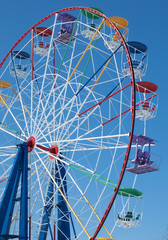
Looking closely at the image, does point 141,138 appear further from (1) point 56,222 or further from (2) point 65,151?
(1) point 56,222

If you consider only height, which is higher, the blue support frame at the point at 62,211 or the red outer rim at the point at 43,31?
the red outer rim at the point at 43,31

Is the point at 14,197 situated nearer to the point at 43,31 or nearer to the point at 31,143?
the point at 31,143

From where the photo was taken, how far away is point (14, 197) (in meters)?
28.7

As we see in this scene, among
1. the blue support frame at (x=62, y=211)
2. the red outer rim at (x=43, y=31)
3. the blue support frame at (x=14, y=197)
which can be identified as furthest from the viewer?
the red outer rim at (x=43, y=31)

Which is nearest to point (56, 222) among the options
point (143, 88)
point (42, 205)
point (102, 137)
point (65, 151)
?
point (42, 205)

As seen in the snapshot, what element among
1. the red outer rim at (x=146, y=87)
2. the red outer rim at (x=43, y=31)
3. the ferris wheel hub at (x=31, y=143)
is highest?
the red outer rim at (x=43, y=31)

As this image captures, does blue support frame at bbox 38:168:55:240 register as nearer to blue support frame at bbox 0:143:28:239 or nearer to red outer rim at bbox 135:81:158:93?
blue support frame at bbox 0:143:28:239

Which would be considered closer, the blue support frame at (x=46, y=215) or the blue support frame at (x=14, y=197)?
the blue support frame at (x=14, y=197)

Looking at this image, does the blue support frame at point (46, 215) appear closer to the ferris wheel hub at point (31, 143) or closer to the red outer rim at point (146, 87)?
the ferris wheel hub at point (31, 143)

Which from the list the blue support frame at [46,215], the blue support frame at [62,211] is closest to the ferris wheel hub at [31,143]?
A: the blue support frame at [62,211]

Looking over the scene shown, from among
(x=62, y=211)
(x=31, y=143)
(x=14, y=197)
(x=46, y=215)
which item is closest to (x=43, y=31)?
(x=31, y=143)

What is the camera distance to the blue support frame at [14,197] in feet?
91.8

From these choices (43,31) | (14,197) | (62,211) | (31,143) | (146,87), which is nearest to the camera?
(14,197)

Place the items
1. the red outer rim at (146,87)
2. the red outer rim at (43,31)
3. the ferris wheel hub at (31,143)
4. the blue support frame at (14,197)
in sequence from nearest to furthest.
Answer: the blue support frame at (14,197) < the red outer rim at (146,87) < the ferris wheel hub at (31,143) < the red outer rim at (43,31)
